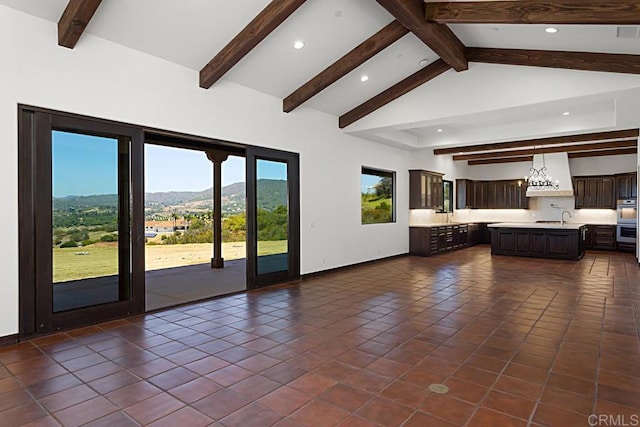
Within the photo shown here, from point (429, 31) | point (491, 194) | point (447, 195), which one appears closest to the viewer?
point (429, 31)

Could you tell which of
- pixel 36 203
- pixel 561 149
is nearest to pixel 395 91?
pixel 36 203

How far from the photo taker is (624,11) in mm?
3736

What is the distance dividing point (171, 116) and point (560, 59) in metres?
5.54

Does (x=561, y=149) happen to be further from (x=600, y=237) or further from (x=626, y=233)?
(x=600, y=237)

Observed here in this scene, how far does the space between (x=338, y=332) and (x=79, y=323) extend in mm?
2873

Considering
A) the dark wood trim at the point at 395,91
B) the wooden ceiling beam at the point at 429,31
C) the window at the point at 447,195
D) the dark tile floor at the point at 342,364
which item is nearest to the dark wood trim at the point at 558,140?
the window at the point at 447,195

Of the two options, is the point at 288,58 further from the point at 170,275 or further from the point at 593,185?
the point at 593,185

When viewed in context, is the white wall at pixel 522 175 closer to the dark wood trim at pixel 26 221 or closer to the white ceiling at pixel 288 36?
the white ceiling at pixel 288 36

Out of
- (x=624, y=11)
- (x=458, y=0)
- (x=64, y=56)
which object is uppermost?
(x=458, y=0)

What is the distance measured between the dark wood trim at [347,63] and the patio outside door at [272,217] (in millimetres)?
966

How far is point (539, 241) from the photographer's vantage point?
9.88 meters

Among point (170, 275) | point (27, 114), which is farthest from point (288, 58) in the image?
point (170, 275)

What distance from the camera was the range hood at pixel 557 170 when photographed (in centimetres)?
1148

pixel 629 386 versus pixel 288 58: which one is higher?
pixel 288 58
